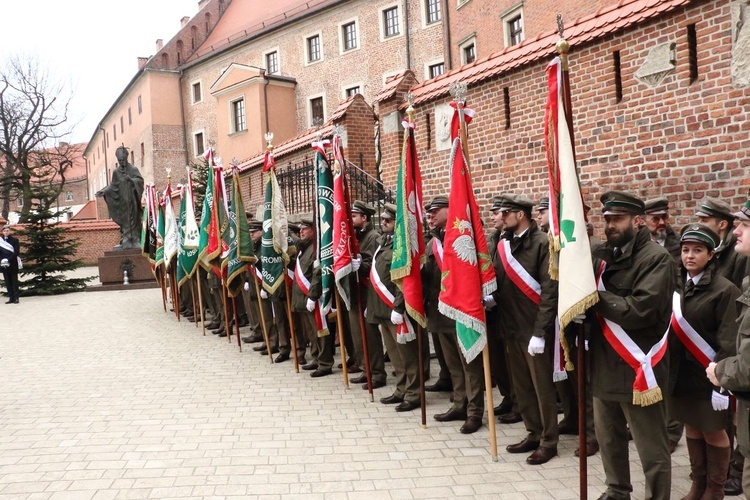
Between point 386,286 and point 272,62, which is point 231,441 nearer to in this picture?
point 386,286

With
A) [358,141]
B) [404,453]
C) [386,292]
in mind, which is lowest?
[404,453]

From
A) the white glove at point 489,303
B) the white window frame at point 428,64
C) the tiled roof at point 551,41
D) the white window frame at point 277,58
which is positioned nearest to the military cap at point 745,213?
the white glove at point 489,303

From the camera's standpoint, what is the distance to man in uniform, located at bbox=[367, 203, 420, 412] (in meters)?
6.05

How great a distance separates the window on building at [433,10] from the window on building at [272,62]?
11879 mm

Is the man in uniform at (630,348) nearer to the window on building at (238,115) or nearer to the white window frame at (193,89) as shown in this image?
the window on building at (238,115)

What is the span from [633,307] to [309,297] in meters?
4.53

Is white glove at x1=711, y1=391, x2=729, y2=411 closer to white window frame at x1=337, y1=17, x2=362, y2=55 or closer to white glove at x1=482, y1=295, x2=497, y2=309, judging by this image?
white glove at x1=482, y1=295, x2=497, y2=309

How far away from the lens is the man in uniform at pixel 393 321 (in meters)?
6.05

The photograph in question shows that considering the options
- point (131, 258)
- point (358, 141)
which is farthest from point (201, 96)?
point (358, 141)

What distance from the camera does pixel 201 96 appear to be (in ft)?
139

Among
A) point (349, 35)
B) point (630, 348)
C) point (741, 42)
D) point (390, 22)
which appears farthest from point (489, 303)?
point (349, 35)

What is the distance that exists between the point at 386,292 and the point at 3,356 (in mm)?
6646

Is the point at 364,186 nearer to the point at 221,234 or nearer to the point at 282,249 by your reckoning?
the point at 221,234

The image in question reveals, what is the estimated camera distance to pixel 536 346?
14.8ft
